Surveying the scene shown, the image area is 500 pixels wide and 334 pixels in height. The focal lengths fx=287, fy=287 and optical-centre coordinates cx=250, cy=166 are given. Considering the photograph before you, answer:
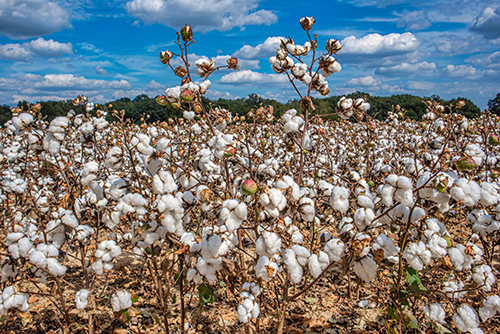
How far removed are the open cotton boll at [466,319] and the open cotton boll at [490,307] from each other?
0.44ft

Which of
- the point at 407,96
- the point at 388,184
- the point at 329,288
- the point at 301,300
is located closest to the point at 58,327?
the point at 301,300

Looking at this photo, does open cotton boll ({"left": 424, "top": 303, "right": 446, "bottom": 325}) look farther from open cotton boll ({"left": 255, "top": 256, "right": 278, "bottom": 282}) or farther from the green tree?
the green tree

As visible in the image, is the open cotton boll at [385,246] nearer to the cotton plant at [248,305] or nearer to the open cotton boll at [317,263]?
the open cotton boll at [317,263]

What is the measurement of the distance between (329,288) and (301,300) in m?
0.49

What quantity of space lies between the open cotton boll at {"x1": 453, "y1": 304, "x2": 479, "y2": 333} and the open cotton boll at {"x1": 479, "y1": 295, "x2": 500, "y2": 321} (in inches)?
5.2

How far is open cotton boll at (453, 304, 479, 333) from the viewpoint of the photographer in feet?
5.90

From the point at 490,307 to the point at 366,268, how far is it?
42.6 inches

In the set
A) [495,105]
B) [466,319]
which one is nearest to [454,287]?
[466,319]

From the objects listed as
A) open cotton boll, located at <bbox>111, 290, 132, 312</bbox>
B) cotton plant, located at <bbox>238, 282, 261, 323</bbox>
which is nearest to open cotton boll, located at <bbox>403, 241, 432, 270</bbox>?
cotton plant, located at <bbox>238, 282, 261, 323</bbox>

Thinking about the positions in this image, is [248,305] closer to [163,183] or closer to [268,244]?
[268,244]

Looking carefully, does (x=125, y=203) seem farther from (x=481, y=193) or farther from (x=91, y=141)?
(x=481, y=193)

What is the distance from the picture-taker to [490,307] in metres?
1.89

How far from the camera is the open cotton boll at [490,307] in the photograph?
6.10ft

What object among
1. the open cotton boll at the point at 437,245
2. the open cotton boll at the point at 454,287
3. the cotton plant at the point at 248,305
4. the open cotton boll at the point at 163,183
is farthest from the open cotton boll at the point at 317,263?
the open cotton boll at the point at 454,287
